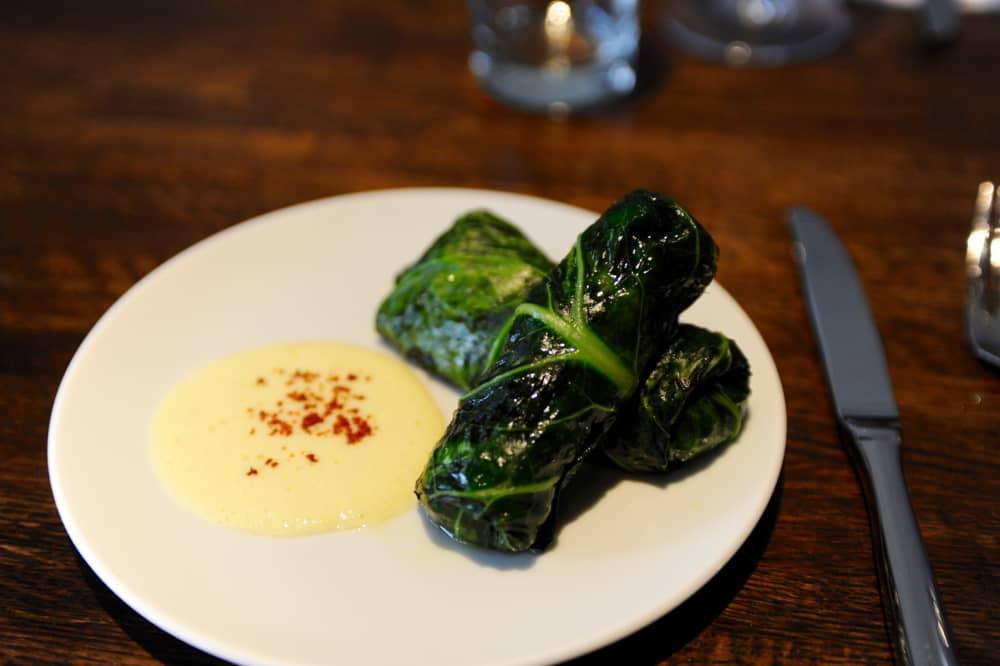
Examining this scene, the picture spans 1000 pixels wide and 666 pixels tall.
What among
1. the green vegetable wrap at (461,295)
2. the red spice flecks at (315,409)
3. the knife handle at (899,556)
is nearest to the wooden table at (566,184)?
the knife handle at (899,556)

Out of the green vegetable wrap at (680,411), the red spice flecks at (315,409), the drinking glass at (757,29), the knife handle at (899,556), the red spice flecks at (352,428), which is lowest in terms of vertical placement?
the red spice flecks at (315,409)

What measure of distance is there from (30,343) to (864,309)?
7.81 feet

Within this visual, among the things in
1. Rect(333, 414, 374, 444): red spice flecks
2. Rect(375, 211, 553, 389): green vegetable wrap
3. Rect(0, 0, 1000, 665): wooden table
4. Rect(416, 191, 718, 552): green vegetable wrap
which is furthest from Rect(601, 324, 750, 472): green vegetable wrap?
Rect(333, 414, 374, 444): red spice flecks

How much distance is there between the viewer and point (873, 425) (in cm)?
238

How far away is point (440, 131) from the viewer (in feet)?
12.4

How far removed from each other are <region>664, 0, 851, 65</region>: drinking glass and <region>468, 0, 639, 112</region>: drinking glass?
1.34 feet

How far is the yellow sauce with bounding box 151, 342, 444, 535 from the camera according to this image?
2.06m

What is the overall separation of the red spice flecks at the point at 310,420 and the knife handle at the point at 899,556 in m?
1.31

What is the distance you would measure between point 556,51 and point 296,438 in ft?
7.92

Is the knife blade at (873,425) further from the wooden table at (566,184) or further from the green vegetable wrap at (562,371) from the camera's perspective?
the green vegetable wrap at (562,371)

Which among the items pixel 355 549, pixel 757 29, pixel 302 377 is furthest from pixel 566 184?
pixel 355 549

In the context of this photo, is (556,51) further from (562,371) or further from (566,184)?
(562,371)

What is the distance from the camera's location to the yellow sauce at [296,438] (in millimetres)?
2062

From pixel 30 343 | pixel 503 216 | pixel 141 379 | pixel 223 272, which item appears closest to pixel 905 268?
pixel 503 216
